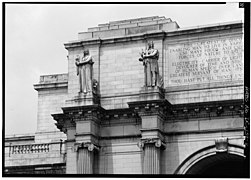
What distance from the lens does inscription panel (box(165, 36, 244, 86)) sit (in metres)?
41.4

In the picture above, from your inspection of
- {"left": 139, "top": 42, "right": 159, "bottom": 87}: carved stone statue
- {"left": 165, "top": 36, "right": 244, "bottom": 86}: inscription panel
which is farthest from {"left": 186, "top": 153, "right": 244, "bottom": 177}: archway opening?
{"left": 139, "top": 42, "right": 159, "bottom": 87}: carved stone statue

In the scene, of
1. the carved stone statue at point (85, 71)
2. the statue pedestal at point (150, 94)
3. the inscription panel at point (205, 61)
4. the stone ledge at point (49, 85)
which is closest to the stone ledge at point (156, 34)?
the inscription panel at point (205, 61)

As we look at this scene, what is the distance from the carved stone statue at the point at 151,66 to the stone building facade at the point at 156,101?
0.04 meters

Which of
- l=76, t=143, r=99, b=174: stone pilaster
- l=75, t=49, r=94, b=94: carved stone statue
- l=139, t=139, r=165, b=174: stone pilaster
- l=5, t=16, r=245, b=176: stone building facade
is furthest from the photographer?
l=75, t=49, r=94, b=94: carved stone statue

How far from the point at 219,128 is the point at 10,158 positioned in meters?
10.6

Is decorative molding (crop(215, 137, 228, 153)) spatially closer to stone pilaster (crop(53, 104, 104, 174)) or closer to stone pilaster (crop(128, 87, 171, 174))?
stone pilaster (crop(128, 87, 171, 174))

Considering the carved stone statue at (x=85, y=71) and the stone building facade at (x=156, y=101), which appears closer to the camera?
the stone building facade at (x=156, y=101)

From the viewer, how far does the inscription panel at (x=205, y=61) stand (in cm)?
4144

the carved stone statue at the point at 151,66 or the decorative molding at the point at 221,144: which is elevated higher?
the carved stone statue at the point at 151,66

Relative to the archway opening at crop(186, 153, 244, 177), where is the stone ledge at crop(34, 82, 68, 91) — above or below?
above

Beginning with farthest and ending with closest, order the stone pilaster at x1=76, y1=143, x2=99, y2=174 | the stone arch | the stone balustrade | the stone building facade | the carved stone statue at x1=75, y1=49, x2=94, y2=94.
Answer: the stone balustrade → the carved stone statue at x1=75, y1=49, x2=94, y2=94 → the stone pilaster at x1=76, y1=143, x2=99, y2=174 → the stone arch → the stone building facade

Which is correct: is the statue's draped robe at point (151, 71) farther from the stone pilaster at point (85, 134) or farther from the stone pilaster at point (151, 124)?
the stone pilaster at point (85, 134)

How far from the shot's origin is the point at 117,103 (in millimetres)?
42469

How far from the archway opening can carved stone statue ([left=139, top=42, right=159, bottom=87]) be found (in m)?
4.01
